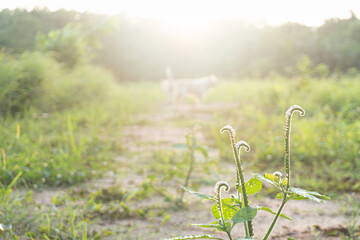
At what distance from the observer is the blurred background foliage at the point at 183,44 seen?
18.7ft

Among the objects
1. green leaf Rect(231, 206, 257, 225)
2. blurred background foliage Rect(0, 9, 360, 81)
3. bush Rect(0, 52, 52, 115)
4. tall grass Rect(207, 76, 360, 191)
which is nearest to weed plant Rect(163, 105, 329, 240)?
green leaf Rect(231, 206, 257, 225)

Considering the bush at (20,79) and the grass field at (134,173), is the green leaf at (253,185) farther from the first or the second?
the bush at (20,79)

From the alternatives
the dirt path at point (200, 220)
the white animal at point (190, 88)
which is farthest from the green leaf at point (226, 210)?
the white animal at point (190, 88)

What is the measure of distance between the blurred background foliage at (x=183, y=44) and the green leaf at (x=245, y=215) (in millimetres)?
4103

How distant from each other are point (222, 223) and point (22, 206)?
63.7 inches

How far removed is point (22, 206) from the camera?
2.10 metres

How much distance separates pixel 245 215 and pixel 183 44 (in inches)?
891

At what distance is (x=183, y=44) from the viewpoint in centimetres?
2288

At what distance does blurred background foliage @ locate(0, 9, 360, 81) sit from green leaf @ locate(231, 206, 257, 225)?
4103 millimetres

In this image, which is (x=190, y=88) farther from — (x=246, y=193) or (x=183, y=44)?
(x=183, y=44)

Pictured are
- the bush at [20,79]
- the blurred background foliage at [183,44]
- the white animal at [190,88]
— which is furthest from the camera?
the white animal at [190,88]

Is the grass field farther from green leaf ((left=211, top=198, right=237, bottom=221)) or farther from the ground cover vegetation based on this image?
green leaf ((left=211, top=198, right=237, bottom=221))

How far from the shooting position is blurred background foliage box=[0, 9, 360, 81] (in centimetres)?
569

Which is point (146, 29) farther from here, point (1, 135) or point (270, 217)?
point (270, 217)
